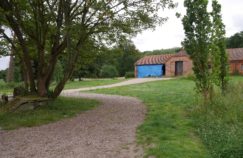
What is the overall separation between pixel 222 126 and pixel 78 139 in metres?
3.52

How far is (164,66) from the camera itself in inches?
1885

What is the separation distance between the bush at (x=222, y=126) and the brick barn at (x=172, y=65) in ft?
103

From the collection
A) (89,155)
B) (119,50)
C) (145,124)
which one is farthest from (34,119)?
(119,50)

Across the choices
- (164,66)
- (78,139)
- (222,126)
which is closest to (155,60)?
(164,66)

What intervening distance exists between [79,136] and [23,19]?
7.25 m

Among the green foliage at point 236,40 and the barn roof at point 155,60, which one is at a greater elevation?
the green foliage at point 236,40

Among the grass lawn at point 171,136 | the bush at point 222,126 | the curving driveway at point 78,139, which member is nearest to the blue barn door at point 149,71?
the bush at point 222,126

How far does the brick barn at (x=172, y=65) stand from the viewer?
42.7 meters

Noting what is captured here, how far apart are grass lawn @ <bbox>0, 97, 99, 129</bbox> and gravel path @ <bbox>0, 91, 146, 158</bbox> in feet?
1.69

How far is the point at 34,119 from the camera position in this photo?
1035 cm

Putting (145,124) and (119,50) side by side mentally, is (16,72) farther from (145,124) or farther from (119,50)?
(145,124)

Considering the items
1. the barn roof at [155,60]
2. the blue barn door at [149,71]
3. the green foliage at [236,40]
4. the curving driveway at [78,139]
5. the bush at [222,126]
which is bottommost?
the curving driveway at [78,139]

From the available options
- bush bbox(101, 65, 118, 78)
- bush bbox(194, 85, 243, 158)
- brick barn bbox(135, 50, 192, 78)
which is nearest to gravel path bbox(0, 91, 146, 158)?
bush bbox(194, 85, 243, 158)

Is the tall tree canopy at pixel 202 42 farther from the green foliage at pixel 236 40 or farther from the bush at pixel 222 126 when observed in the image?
the green foliage at pixel 236 40
